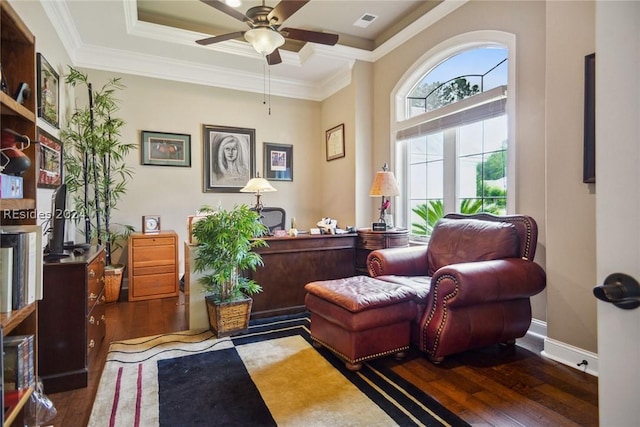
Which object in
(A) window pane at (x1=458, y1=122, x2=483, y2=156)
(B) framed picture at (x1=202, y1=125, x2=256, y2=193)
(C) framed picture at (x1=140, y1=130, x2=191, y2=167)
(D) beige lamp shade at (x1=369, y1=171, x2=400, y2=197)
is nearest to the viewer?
(A) window pane at (x1=458, y1=122, x2=483, y2=156)

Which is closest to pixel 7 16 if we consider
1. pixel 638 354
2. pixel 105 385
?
pixel 105 385

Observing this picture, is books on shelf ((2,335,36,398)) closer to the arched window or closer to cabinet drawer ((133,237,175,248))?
cabinet drawer ((133,237,175,248))

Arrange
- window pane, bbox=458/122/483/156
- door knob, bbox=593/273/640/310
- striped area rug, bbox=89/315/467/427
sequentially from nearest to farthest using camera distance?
1. door knob, bbox=593/273/640/310
2. striped area rug, bbox=89/315/467/427
3. window pane, bbox=458/122/483/156

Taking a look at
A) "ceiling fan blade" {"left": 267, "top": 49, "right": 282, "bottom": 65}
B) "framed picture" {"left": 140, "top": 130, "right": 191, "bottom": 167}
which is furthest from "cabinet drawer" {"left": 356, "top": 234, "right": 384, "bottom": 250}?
"framed picture" {"left": 140, "top": 130, "right": 191, "bottom": 167}

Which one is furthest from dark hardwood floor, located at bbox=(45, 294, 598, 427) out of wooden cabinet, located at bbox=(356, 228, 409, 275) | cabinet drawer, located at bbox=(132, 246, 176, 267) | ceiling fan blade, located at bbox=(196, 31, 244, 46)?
ceiling fan blade, located at bbox=(196, 31, 244, 46)

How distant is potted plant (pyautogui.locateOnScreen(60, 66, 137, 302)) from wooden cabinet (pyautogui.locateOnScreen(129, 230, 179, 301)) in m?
0.19

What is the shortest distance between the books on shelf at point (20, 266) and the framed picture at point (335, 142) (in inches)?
161

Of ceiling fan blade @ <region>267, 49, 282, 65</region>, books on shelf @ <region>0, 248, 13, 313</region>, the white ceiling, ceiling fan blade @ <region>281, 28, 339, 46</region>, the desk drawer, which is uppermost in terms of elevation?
the white ceiling

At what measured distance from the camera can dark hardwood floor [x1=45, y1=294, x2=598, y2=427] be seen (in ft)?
5.85

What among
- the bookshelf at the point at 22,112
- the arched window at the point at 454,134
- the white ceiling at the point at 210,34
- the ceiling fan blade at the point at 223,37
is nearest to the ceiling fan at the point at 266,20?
the ceiling fan blade at the point at 223,37

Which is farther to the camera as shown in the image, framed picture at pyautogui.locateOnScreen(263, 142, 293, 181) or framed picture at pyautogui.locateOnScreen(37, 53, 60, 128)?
framed picture at pyautogui.locateOnScreen(263, 142, 293, 181)

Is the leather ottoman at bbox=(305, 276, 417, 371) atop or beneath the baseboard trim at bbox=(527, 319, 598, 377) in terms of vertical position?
atop

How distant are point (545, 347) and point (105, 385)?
9.74ft

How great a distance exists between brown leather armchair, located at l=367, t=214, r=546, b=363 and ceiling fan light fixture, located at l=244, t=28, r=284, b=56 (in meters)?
2.09
